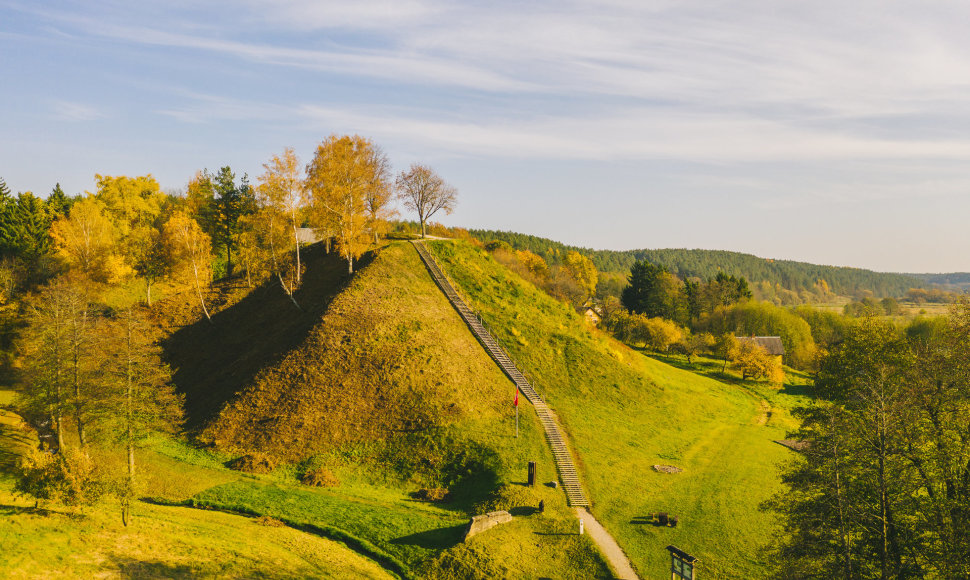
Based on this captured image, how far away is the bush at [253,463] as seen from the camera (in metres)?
39.3

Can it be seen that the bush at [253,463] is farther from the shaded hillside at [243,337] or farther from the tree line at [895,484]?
the tree line at [895,484]

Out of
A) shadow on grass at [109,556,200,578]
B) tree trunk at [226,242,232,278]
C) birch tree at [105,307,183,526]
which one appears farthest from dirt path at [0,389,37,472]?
tree trunk at [226,242,232,278]

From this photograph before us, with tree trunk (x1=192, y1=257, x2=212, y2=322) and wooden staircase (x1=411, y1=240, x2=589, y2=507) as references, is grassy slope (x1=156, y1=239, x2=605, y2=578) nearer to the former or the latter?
wooden staircase (x1=411, y1=240, x2=589, y2=507)

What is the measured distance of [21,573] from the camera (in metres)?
21.2

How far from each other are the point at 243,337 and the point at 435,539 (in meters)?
38.9

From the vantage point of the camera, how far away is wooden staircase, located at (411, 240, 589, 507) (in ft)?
129

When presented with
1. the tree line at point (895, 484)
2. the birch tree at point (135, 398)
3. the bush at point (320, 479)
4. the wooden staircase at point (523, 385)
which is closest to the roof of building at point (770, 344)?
the wooden staircase at point (523, 385)

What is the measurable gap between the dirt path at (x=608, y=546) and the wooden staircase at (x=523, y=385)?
1824 millimetres

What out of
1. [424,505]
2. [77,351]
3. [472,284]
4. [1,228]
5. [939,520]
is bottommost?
[424,505]

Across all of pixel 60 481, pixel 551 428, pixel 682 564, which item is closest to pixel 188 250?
pixel 60 481

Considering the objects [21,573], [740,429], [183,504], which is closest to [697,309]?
[740,429]

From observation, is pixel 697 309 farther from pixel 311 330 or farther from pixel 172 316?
pixel 172 316

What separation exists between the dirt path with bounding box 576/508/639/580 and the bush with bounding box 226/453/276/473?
77.9 feet

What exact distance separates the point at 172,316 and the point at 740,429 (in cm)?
7077
